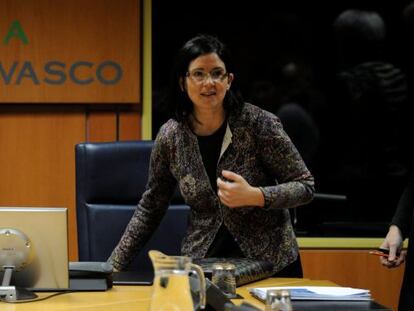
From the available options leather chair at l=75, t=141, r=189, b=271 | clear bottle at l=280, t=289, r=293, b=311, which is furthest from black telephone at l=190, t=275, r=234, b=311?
leather chair at l=75, t=141, r=189, b=271

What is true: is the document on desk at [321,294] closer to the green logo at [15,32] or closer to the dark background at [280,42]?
the dark background at [280,42]

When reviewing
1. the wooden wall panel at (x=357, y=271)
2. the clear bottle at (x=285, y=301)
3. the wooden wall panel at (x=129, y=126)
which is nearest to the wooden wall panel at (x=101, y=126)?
the wooden wall panel at (x=129, y=126)

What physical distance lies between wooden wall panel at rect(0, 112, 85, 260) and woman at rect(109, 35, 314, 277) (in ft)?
4.50

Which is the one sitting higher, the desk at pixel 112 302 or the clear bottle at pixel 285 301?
the clear bottle at pixel 285 301

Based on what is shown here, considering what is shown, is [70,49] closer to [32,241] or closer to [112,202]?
[112,202]

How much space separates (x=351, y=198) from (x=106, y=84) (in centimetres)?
150

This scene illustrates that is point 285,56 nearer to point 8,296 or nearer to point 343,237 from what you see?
point 343,237

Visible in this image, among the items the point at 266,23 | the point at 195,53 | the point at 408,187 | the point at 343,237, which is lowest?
the point at 343,237

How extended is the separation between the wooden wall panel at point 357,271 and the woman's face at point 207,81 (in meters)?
1.67

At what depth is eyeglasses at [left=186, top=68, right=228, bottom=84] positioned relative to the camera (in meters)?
2.66

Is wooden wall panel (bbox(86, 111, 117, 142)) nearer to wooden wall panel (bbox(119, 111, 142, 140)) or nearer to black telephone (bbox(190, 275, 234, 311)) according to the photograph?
wooden wall panel (bbox(119, 111, 142, 140))

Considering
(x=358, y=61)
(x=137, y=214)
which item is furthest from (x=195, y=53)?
(x=358, y=61)

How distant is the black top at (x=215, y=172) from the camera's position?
105 inches

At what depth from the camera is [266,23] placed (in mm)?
4230
